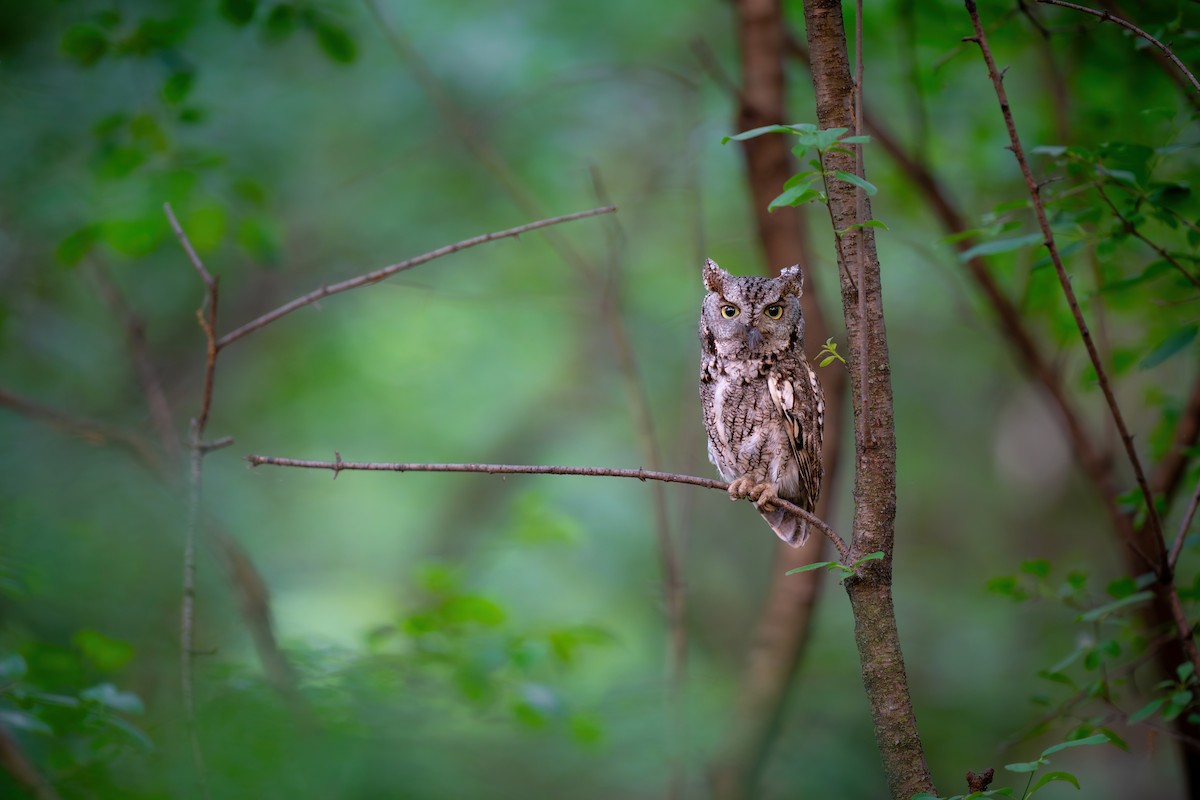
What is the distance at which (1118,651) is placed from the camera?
2.10m

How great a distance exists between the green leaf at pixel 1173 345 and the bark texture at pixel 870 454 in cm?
107

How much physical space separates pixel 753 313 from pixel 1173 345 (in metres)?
1.05

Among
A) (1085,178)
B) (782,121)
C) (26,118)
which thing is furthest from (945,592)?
(26,118)

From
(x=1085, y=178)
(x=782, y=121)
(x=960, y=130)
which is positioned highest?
(x=960, y=130)

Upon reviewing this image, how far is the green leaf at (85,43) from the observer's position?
3.05m

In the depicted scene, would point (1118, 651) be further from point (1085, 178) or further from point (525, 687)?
point (525, 687)

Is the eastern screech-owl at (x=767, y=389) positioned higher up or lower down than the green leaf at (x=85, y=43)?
lower down

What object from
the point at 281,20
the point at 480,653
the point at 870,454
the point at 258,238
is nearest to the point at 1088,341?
the point at 870,454

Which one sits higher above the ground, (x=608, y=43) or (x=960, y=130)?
(x=608, y=43)

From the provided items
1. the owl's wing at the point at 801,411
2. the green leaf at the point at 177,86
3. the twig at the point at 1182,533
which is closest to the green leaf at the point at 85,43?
the green leaf at the point at 177,86

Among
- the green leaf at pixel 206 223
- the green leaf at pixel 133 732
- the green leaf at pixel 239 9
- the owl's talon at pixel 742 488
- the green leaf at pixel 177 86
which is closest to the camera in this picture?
the green leaf at pixel 133 732

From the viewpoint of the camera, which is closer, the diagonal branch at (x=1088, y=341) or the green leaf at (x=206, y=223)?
the diagonal branch at (x=1088, y=341)

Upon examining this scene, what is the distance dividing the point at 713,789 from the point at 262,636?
5.48ft

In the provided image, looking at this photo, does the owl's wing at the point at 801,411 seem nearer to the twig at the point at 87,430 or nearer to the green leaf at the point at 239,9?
the green leaf at the point at 239,9
